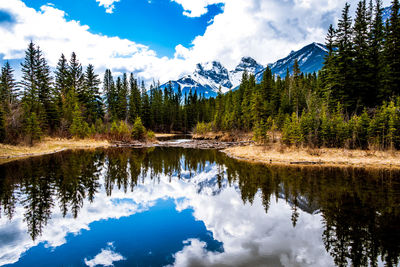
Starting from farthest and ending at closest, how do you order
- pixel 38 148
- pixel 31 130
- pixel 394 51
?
pixel 38 148
pixel 31 130
pixel 394 51

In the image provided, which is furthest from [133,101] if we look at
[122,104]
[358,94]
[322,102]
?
[358,94]

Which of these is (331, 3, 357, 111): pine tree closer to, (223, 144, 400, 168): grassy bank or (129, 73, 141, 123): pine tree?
(223, 144, 400, 168): grassy bank

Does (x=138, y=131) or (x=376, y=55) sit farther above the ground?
(x=376, y=55)

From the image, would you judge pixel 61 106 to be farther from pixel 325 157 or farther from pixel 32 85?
pixel 325 157

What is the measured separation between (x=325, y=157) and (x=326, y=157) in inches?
3.9

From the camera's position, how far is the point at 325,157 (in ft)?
79.9

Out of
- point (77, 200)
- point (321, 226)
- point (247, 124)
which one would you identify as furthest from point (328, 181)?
point (247, 124)

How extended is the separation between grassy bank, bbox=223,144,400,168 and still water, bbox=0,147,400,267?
386cm

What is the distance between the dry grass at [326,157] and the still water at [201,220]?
3.85 meters

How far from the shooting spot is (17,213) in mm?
10398

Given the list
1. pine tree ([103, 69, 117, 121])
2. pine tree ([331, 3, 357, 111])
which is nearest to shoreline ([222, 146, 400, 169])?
pine tree ([331, 3, 357, 111])

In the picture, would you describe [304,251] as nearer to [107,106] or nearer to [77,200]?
[77,200]

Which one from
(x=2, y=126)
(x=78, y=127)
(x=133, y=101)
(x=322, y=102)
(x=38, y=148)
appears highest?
(x=133, y=101)

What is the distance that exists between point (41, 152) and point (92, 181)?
62.2 feet
